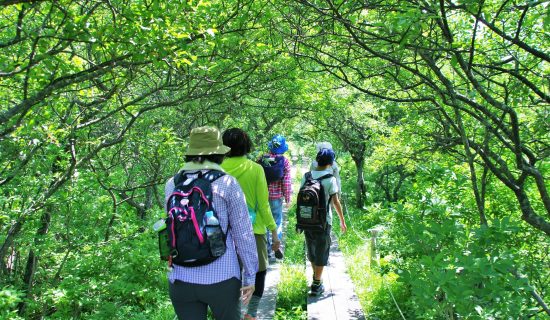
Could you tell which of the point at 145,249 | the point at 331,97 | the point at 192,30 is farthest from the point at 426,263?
the point at 331,97

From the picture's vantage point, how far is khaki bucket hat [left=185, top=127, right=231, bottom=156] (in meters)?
2.65

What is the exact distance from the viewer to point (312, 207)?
4.66 m

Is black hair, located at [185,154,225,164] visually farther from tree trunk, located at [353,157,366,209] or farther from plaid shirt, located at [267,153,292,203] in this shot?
tree trunk, located at [353,157,366,209]

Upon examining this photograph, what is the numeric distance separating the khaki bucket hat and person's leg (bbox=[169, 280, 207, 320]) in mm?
803

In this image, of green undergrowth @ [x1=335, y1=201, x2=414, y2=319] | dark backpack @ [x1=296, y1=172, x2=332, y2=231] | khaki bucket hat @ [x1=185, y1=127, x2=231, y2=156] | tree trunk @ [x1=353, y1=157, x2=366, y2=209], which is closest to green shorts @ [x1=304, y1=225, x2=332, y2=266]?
dark backpack @ [x1=296, y1=172, x2=332, y2=231]

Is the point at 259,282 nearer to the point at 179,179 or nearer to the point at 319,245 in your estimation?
the point at 319,245

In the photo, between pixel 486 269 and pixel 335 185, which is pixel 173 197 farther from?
pixel 335 185

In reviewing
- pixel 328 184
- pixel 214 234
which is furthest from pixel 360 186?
pixel 214 234

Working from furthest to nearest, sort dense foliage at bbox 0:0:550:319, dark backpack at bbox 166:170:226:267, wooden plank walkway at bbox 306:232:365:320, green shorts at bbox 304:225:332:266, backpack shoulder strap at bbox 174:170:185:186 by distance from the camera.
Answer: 1. green shorts at bbox 304:225:332:266
2. wooden plank walkway at bbox 306:232:365:320
3. dense foliage at bbox 0:0:550:319
4. backpack shoulder strap at bbox 174:170:185:186
5. dark backpack at bbox 166:170:226:267

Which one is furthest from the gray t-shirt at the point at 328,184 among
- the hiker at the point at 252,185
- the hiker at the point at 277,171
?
the hiker at the point at 252,185

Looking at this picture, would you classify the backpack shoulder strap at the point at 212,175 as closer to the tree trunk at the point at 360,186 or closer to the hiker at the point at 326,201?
the hiker at the point at 326,201

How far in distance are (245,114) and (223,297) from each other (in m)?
6.36

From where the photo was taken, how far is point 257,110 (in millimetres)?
10375

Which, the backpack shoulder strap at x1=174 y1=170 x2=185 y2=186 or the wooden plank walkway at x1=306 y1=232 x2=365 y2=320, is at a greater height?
the backpack shoulder strap at x1=174 y1=170 x2=185 y2=186
